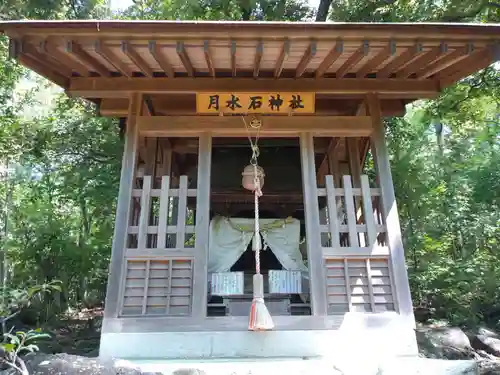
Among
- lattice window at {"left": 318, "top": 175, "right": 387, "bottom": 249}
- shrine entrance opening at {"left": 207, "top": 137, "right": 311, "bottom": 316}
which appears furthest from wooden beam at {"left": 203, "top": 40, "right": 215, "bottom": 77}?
lattice window at {"left": 318, "top": 175, "right": 387, "bottom": 249}

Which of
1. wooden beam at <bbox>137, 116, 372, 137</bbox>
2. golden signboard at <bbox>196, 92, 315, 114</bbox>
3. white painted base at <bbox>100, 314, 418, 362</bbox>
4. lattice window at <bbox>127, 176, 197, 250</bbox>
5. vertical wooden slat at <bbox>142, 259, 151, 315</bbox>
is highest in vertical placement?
golden signboard at <bbox>196, 92, 315, 114</bbox>

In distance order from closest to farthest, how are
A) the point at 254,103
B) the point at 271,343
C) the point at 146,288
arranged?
the point at 271,343 < the point at 146,288 < the point at 254,103

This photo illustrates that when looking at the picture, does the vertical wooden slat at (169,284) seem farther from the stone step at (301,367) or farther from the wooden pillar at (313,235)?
the wooden pillar at (313,235)

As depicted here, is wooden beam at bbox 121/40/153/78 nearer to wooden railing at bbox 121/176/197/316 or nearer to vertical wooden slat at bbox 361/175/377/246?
wooden railing at bbox 121/176/197/316

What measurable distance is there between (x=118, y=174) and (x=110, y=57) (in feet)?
18.4

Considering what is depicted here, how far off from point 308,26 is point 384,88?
1643 mm

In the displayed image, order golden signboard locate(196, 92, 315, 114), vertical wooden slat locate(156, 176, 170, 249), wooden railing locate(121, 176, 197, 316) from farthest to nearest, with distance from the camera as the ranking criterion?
golden signboard locate(196, 92, 315, 114) → vertical wooden slat locate(156, 176, 170, 249) → wooden railing locate(121, 176, 197, 316)

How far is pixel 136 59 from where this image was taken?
4324 mm

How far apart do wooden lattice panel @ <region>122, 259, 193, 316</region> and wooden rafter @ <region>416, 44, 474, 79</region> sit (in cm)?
366

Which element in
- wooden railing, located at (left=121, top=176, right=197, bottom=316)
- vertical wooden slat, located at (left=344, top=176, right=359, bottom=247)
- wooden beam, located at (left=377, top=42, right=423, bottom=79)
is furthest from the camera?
vertical wooden slat, located at (left=344, top=176, right=359, bottom=247)

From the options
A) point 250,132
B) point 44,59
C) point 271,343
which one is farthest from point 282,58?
point 271,343

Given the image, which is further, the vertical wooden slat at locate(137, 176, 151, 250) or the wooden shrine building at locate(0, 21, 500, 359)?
→ the vertical wooden slat at locate(137, 176, 151, 250)

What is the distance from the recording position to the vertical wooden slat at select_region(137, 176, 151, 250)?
4.43 m

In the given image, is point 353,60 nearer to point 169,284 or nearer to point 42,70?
point 169,284
